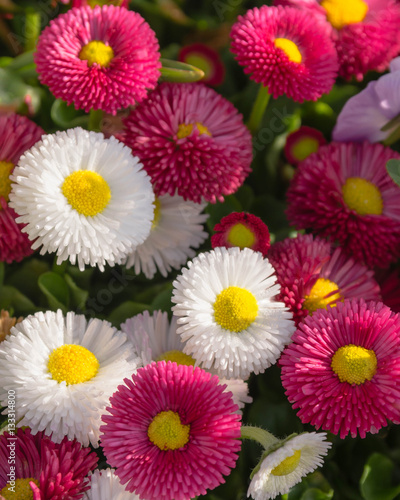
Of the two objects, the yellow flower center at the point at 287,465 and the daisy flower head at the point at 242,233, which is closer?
the yellow flower center at the point at 287,465

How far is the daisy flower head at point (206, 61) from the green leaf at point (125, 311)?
348 millimetres

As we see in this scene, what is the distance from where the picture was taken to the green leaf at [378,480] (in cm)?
70

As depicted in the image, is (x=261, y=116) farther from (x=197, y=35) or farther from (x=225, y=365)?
(x=225, y=365)

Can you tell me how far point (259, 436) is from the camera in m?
0.61

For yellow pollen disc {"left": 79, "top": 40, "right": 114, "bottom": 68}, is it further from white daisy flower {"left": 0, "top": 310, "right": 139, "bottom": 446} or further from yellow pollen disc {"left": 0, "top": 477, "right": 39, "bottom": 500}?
yellow pollen disc {"left": 0, "top": 477, "right": 39, "bottom": 500}

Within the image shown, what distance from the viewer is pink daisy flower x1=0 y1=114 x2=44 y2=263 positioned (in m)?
0.69

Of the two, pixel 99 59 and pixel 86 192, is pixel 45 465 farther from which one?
pixel 99 59

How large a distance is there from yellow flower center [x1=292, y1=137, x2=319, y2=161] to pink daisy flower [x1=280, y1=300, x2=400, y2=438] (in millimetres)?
283

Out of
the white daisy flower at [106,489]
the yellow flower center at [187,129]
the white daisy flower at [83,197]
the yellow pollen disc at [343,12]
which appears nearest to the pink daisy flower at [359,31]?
the yellow pollen disc at [343,12]

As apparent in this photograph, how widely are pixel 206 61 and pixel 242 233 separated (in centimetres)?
33

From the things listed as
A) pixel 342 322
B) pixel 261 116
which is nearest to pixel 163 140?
pixel 261 116

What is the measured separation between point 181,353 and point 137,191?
20 centimetres

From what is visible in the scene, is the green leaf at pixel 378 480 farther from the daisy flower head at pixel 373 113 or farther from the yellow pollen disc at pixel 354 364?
the daisy flower head at pixel 373 113

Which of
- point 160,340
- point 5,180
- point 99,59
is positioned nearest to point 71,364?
point 160,340
